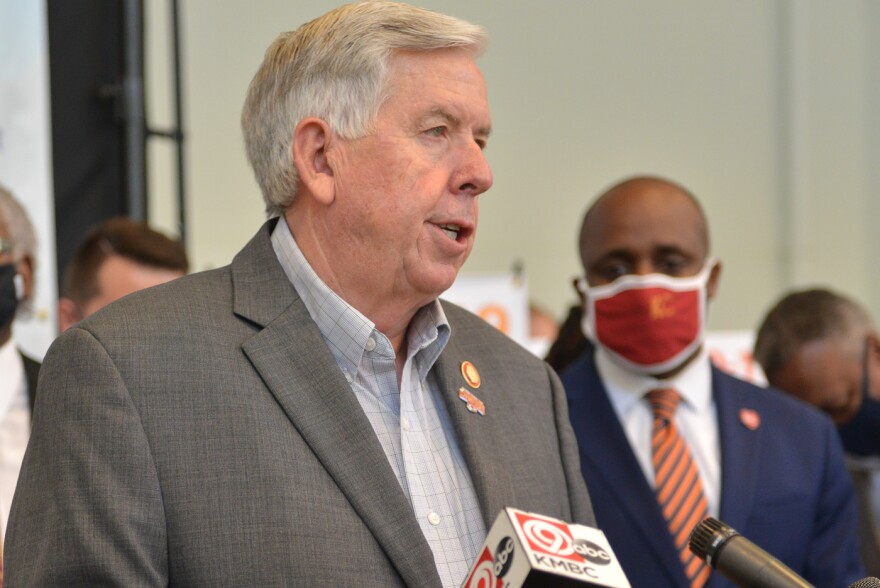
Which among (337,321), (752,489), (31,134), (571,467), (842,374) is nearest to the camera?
(337,321)

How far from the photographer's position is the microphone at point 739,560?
1.38m

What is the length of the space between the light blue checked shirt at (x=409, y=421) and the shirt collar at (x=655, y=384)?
0.99m

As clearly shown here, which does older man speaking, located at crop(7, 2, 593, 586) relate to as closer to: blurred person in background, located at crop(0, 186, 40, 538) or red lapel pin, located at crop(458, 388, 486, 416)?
red lapel pin, located at crop(458, 388, 486, 416)

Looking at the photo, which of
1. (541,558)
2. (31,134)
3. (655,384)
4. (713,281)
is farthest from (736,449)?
(31,134)

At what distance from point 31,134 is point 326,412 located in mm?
2577

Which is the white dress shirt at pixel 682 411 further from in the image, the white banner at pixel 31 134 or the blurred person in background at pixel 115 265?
the white banner at pixel 31 134

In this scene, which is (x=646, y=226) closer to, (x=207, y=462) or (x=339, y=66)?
(x=339, y=66)

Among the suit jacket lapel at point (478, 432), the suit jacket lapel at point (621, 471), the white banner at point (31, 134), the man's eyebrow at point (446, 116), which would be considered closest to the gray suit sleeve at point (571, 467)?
the suit jacket lapel at point (478, 432)

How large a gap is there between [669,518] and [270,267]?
1242mm

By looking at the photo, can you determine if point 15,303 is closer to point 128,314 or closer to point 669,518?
point 128,314

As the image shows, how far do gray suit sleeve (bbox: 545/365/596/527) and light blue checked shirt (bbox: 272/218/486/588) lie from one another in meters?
0.30

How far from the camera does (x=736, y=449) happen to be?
2.79 m

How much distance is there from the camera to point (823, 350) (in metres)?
3.90

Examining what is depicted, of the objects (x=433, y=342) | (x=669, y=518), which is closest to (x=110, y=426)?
(x=433, y=342)
